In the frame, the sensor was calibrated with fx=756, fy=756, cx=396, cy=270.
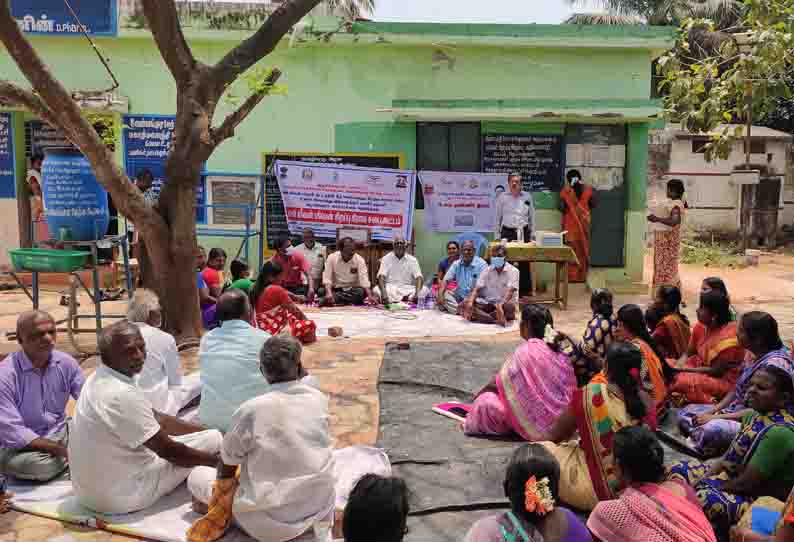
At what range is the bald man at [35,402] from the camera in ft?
12.9

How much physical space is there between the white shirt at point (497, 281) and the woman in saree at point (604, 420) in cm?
511

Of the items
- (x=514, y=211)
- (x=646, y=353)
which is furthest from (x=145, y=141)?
(x=646, y=353)

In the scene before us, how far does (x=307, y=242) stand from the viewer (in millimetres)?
10289

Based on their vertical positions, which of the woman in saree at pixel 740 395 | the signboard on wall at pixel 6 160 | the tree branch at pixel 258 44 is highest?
the tree branch at pixel 258 44

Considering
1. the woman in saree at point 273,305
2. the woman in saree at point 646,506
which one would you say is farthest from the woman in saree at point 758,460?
the woman in saree at point 273,305

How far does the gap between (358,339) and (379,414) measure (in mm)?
2556

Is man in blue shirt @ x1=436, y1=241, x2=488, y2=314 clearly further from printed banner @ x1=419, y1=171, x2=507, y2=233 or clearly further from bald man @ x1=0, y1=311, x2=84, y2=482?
bald man @ x1=0, y1=311, x2=84, y2=482

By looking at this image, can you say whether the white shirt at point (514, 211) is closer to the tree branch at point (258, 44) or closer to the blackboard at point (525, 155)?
the blackboard at point (525, 155)

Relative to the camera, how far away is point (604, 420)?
357 cm

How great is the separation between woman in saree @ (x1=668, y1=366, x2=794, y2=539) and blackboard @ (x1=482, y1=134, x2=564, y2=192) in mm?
7761

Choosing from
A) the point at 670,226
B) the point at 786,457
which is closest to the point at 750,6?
the point at 670,226

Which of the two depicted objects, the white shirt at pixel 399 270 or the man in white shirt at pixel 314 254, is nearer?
the white shirt at pixel 399 270

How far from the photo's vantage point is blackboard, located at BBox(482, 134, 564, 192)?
1094cm

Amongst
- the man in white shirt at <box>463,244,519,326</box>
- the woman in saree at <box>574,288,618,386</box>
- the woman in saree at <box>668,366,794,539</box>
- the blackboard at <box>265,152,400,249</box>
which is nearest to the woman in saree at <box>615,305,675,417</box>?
the woman in saree at <box>574,288,618,386</box>
